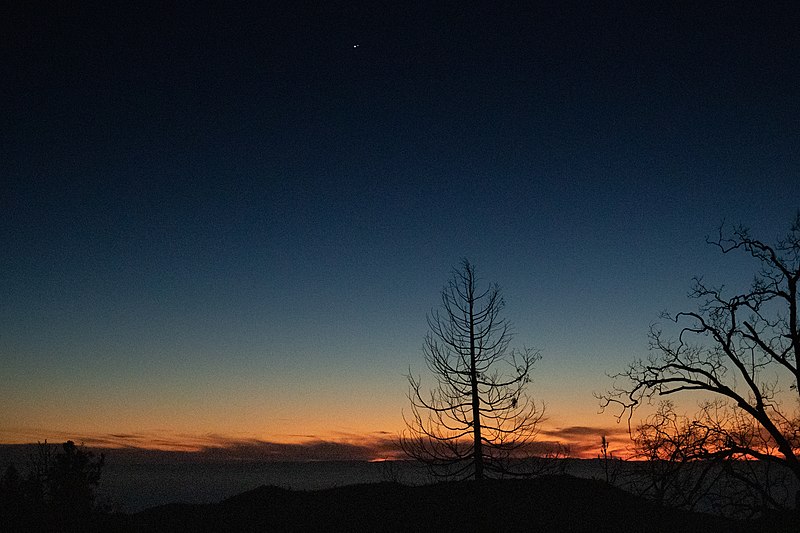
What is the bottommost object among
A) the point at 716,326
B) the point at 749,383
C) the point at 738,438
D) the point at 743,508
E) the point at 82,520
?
the point at 82,520

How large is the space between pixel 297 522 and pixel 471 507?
5086mm

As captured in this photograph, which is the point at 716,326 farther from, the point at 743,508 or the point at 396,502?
the point at 396,502

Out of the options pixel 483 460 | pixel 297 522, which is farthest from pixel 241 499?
pixel 483 460

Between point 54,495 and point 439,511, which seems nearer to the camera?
point 439,511

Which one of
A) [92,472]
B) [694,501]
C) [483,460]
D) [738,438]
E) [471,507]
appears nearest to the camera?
[694,501]

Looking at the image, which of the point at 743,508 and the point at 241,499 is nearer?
the point at 743,508

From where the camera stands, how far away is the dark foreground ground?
17734mm

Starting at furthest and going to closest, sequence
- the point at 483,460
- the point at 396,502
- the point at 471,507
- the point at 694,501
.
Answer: the point at 483,460, the point at 396,502, the point at 471,507, the point at 694,501

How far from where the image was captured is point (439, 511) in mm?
18828

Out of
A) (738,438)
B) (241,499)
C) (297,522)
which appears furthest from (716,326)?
(241,499)

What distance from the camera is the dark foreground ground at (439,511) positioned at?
58.2 feet

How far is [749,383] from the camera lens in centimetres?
1571

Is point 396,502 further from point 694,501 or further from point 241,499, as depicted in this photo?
point 694,501

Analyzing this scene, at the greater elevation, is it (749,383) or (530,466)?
(749,383)
